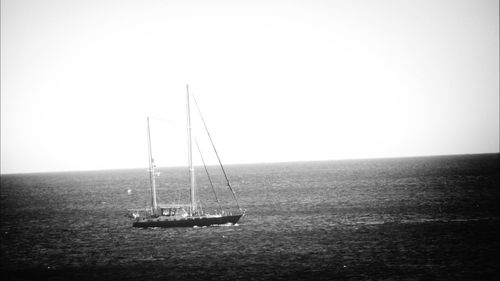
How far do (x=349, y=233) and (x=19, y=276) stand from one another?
3764cm

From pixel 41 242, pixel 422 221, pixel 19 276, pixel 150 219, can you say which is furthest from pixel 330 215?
A: pixel 19 276

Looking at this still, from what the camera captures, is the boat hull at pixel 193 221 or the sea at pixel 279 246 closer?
the sea at pixel 279 246

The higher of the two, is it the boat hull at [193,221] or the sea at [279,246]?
the boat hull at [193,221]

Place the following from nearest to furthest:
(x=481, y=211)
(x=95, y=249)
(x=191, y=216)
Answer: (x=95, y=249), (x=191, y=216), (x=481, y=211)

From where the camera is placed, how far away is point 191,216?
213ft

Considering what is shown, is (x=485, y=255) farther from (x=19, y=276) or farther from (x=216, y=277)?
(x=19, y=276)

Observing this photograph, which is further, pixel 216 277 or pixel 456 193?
pixel 456 193

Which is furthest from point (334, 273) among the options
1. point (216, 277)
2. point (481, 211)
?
point (481, 211)

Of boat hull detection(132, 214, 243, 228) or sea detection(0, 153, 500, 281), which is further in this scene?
boat hull detection(132, 214, 243, 228)

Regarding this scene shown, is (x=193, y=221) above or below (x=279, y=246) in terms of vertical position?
above

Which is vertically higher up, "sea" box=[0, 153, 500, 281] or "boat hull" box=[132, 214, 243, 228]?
"boat hull" box=[132, 214, 243, 228]

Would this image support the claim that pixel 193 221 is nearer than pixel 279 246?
No

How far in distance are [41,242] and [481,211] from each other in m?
65.5

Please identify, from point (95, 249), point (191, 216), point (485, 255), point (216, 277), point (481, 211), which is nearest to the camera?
point (216, 277)
